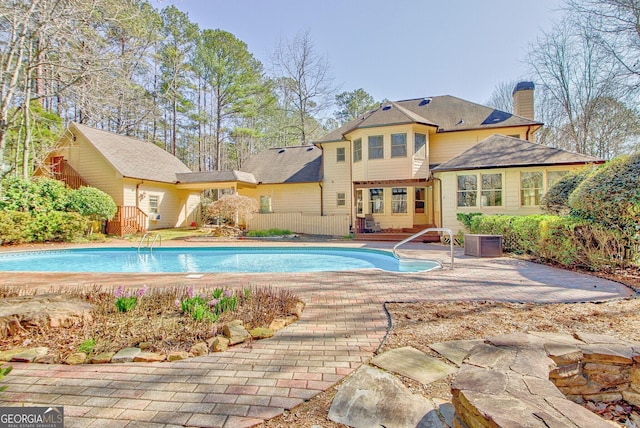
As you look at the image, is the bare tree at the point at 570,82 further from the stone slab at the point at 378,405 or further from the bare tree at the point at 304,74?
the stone slab at the point at 378,405

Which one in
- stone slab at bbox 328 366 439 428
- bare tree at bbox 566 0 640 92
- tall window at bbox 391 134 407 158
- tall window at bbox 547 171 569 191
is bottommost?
stone slab at bbox 328 366 439 428

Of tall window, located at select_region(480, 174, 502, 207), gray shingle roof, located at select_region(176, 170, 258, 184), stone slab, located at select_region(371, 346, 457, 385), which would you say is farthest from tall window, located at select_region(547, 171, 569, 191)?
gray shingle roof, located at select_region(176, 170, 258, 184)

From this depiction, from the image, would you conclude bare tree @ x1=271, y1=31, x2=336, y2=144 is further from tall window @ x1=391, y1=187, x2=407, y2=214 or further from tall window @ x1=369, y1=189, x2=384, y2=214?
tall window @ x1=391, y1=187, x2=407, y2=214

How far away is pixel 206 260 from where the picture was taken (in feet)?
40.0

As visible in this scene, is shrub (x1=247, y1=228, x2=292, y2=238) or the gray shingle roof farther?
the gray shingle roof

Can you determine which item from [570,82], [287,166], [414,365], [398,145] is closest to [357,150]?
[398,145]

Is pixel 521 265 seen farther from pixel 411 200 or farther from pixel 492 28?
pixel 492 28

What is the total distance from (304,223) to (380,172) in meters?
5.21

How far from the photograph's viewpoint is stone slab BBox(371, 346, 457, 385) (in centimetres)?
253

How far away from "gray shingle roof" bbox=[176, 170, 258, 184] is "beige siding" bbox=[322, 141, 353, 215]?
4.78 m

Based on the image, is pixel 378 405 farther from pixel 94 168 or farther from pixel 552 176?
pixel 94 168

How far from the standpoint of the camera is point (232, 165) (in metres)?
35.5

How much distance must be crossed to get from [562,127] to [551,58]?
534 cm

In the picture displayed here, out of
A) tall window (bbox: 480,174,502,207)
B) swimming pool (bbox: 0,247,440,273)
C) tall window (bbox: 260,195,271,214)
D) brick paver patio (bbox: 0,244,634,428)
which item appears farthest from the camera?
tall window (bbox: 260,195,271,214)
